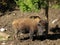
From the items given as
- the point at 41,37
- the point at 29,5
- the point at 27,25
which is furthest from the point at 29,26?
the point at 29,5

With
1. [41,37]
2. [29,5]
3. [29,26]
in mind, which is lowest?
[41,37]

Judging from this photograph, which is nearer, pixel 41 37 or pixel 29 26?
pixel 29 26

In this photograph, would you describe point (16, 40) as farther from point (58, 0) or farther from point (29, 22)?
point (58, 0)

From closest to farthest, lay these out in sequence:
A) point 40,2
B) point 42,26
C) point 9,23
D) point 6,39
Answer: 1. point 40,2
2. point 42,26
3. point 6,39
4. point 9,23

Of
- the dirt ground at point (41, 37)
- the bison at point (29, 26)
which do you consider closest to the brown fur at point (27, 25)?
the bison at point (29, 26)

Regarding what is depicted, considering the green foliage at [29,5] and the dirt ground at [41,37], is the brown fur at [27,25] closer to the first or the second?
the dirt ground at [41,37]

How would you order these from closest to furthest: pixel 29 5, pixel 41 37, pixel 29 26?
pixel 29 5
pixel 29 26
pixel 41 37

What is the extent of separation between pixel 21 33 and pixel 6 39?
598mm

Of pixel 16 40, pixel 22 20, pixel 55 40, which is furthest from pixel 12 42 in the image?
pixel 55 40

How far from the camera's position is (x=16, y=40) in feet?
24.5

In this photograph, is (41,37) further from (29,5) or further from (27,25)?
(29,5)

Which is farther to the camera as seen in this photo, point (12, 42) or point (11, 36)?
point (11, 36)

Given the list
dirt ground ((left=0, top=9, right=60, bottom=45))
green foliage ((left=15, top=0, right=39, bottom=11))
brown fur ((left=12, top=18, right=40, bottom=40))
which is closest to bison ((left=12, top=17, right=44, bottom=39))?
brown fur ((left=12, top=18, right=40, bottom=40))

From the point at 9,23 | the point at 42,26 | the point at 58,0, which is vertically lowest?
the point at 9,23
